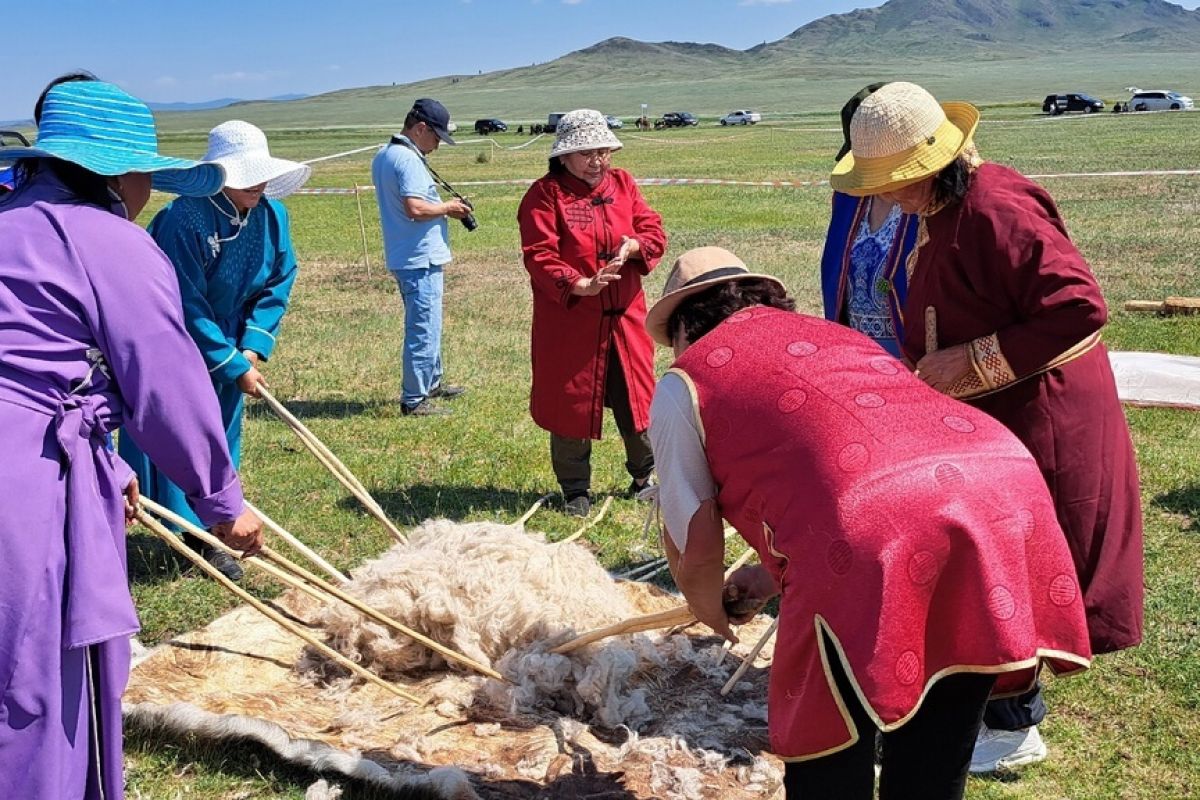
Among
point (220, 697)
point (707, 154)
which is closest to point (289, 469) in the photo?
point (220, 697)

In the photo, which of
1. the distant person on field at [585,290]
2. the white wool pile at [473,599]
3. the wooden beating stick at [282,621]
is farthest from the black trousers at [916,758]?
the distant person on field at [585,290]

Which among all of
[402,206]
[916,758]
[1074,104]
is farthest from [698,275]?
[1074,104]

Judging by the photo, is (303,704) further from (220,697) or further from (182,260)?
(182,260)

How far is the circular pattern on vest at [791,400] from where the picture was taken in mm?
2133

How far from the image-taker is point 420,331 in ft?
24.9

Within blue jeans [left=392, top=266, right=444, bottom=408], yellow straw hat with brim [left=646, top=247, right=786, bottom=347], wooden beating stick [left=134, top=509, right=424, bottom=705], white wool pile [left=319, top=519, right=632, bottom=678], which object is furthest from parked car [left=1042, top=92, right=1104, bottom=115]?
yellow straw hat with brim [left=646, top=247, right=786, bottom=347]

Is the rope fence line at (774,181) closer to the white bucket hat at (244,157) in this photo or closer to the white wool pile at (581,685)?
the white bucket hat at (244,157)

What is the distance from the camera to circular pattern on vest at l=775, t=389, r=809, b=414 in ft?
7.00

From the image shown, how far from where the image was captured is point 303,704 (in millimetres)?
3686

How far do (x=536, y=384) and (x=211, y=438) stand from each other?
316 cm

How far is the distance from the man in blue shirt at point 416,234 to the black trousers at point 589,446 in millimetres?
2172

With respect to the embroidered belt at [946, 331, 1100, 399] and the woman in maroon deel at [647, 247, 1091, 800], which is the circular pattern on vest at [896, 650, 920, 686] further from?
the embroidered belt at [946, 331, 1100, 399]

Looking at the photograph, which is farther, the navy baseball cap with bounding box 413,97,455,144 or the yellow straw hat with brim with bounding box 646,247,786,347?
the navy baseball cap with bounding box 413,97,455,144

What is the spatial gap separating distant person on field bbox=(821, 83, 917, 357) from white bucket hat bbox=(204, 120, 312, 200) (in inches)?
89.3
